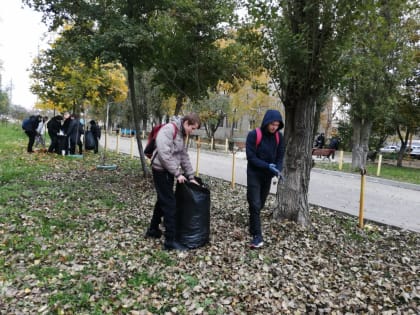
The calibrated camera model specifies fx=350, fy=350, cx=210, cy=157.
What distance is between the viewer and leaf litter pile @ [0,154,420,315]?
3.37m

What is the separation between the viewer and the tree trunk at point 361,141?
1644cm

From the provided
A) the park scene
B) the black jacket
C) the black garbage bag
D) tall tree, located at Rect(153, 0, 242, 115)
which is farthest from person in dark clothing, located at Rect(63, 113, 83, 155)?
the black garbage bag

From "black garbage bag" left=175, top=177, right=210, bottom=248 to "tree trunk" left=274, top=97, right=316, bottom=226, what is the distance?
1691 millimetres

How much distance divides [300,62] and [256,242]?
263cm

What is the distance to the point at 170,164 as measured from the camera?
412 centimetres

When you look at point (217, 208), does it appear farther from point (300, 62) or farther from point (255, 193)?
point (300, 62)

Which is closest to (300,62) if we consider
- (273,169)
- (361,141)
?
(273,169)

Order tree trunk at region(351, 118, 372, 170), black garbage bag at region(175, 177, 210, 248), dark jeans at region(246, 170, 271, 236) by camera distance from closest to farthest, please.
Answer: black garbage bag at region(175, 177, 210, 248), dark jeans at region(246, 170, 271, 236), tree trunk at region(351, 118, 372, 170)

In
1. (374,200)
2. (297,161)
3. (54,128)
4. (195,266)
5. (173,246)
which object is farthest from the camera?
(54,128)

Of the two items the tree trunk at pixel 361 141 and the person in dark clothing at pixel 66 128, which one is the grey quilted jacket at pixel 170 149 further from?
the tree trunk at pixel 361 141

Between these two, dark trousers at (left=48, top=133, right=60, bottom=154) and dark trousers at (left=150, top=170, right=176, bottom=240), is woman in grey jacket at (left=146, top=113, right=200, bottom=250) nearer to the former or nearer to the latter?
dark trousers at (left=150, top=170, right=176, bottom=240)

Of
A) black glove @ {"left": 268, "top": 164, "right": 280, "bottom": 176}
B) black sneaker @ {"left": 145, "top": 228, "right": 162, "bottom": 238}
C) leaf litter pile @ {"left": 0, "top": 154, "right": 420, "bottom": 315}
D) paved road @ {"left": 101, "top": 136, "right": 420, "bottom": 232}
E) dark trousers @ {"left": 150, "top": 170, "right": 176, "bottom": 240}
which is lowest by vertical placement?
leaf litter pile @ {"left": 0, "top": 154, "right": 420, "bottom": 315}

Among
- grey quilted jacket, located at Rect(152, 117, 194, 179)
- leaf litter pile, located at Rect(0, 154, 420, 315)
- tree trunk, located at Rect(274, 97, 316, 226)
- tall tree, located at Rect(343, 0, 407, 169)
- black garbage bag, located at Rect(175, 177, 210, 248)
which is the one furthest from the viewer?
tall tree, located at Rect(343, 0, 407, 169)

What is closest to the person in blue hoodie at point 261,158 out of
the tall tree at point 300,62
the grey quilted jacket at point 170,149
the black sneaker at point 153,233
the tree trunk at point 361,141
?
the grey quilted jacket at point 170,149
